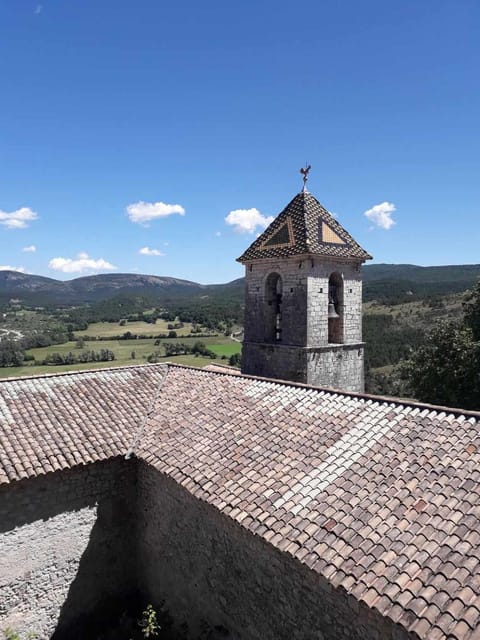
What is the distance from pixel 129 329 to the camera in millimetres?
83938

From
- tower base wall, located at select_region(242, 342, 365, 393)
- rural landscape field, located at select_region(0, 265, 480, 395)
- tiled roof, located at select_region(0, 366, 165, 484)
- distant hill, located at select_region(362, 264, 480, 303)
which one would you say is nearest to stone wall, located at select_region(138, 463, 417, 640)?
tiled roof, located at select_region(0, 366, 165, 484)

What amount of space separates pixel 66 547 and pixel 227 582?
3325mm

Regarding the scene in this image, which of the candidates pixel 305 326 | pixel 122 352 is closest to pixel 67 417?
pixel 305 326

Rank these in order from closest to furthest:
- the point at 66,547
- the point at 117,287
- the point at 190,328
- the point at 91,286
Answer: the point at 66,547 → the point at 190,328 → the point at 117,287 → the point at 91,286

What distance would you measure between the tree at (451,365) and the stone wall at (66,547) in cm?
1194

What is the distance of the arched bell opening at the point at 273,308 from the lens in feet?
40.3

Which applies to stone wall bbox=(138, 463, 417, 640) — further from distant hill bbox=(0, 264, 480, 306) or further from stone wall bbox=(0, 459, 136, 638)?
distant hill bbox=(0, 264, 480, 306)

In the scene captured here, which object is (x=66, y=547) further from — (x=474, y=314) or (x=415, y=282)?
(x=415, y=282)

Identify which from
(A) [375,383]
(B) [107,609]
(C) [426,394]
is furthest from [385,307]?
(B) [107,609]

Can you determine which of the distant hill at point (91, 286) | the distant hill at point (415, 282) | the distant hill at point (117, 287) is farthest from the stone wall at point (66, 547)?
the distant hill at point (91, 286)

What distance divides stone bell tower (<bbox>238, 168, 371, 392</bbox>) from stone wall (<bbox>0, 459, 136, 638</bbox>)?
4.77m

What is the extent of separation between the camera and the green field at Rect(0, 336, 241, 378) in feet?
147

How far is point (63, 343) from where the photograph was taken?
69.1 meters

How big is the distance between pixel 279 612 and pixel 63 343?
68.9 m
